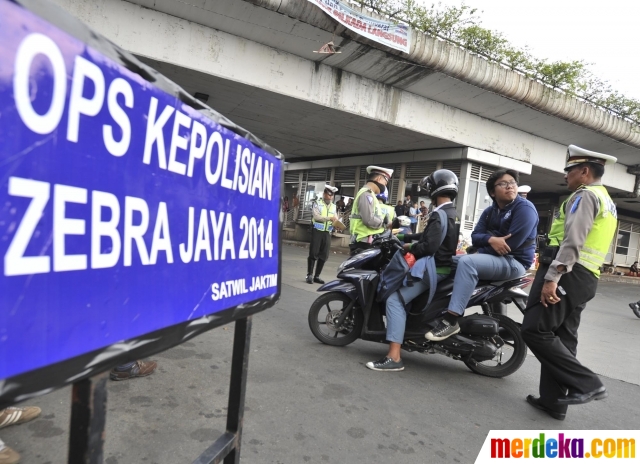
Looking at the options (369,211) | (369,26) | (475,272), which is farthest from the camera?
(369,26)

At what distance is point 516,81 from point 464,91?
1336mm

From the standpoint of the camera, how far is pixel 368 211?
4.84 meters

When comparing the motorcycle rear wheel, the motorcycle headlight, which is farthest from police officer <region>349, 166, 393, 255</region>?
the motorcycle rear wheel

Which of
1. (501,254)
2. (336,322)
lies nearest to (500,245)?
(501,254)

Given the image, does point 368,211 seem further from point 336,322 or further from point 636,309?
point 636,309

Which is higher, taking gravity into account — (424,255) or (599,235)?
(599,235)

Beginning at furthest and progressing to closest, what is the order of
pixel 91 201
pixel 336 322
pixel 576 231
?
pixel 336 322
pixel 576 231
pixel 91 201

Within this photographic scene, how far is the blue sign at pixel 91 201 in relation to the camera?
677 mm

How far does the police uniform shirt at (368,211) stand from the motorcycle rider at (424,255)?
1.29 metres

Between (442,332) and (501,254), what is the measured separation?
2.70 ft

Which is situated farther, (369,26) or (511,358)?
(369,26)

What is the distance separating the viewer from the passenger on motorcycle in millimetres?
3271

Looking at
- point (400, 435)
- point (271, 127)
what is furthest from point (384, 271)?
point (271, 127)

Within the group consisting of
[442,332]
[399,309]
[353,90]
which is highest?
[353,90]
